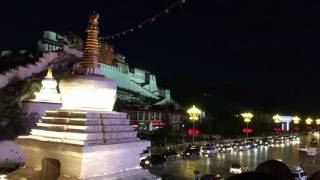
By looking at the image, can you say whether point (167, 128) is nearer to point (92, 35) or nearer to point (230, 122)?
point (230, 122)

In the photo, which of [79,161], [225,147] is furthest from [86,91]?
[225,147]

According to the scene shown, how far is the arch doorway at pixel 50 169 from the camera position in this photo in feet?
37.8

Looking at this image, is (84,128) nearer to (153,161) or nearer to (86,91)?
(86,91)

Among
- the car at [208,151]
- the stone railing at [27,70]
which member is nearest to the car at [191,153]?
the car at [208,151]

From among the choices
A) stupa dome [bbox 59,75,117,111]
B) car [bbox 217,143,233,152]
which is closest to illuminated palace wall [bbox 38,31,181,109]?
car [bbox 217,143,233,152]

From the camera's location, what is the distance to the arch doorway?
1152 centimetres

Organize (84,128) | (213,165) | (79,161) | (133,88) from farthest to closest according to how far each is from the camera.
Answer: (133,88) → (213,165) → (84,128) → (79,161)

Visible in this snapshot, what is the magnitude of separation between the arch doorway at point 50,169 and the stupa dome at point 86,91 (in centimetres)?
162

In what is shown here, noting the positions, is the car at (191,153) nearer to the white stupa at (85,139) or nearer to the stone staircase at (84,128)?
the white stupa at (85,139)

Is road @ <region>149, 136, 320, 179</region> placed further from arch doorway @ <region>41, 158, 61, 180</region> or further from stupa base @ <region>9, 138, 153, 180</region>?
arch doorway @ <region>41, 158, 61, 180</region>

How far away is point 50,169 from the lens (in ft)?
38.0

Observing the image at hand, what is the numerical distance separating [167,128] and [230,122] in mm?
18537

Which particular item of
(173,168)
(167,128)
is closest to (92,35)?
(173,168)

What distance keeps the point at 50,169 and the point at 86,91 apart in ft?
8.00
